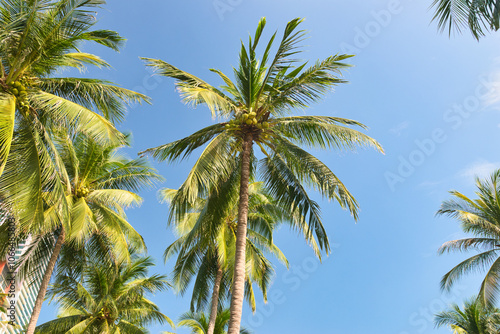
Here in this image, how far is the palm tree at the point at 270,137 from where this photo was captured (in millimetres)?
9938

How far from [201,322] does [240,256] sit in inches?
514

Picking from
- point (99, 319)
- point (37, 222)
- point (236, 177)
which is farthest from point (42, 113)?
point (99, 319)

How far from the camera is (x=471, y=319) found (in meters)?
18.3

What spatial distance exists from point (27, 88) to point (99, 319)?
1127 cm

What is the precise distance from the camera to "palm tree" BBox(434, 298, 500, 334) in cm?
1712

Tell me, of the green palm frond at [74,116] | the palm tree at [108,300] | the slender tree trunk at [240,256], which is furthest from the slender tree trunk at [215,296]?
the green palm frond at [74,116]

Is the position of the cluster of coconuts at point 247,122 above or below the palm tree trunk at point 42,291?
above

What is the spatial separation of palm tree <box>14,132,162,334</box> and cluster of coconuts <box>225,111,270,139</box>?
481 cm

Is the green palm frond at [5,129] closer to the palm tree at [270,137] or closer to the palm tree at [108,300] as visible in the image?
the palm tree at [270,137]

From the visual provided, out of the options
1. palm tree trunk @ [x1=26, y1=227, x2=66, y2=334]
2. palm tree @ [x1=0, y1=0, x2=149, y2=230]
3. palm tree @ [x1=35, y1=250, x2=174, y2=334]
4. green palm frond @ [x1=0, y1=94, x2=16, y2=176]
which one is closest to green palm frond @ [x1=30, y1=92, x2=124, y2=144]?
palm tree @ [x1=0, y1=0, x2=149, y2=230]

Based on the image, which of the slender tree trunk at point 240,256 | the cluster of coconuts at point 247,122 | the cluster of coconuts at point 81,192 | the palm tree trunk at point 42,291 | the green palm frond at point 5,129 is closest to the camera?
the green palm frond at point 5,129

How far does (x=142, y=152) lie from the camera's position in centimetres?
1100

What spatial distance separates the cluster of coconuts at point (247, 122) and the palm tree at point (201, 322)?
468 inches

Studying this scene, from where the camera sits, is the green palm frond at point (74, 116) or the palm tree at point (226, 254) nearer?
the green palm frond at point (74, 116)
